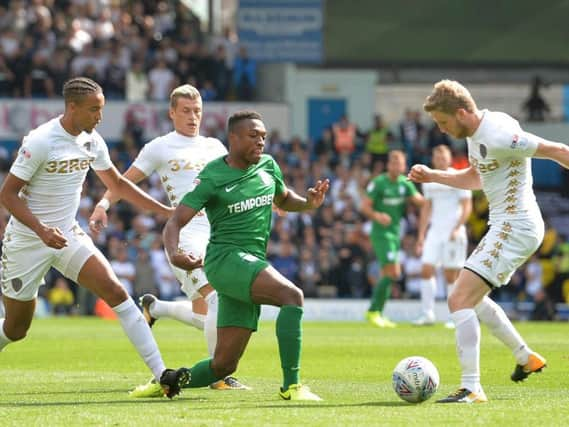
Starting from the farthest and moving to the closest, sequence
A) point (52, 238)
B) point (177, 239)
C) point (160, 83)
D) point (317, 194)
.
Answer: point (160, 83) < point (317, 194) < point (52, 238) < point (177, 239)

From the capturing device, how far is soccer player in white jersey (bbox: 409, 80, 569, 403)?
33.7 ft

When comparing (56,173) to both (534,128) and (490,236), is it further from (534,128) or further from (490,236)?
(534,128)

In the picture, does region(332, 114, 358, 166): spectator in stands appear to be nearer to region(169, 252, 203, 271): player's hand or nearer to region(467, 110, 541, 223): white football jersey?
region(467, 110, 541, 223): white football jersey

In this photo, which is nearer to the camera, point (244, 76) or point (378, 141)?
point (378, 141)

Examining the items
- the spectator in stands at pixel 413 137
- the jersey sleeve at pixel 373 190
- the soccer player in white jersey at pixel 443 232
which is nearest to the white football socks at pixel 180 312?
the soccer player in white jersey at pixel 443 232

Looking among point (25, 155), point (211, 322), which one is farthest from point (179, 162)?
point (25, 155)

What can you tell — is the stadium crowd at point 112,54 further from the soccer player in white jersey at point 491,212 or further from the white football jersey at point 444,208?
the soccer player in white jersey at point 491,212

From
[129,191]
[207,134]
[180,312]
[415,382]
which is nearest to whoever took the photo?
[415,382]

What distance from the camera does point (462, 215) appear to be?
21469mm

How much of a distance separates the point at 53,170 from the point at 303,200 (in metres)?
1.97

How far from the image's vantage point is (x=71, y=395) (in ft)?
36.7

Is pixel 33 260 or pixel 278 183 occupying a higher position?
pixel 278 183

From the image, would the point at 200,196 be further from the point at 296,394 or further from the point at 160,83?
the point at 160,83

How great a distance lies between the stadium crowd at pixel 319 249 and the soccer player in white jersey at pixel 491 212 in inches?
695
